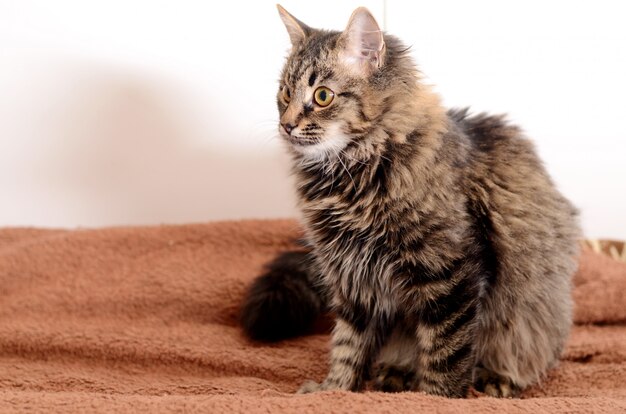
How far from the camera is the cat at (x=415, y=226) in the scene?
4.83 ft

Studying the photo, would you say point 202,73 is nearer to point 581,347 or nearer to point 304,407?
point 304,407

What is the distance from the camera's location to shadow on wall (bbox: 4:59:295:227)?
238 centimetres

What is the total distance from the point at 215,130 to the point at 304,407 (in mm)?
1323

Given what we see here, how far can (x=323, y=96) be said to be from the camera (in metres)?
1.49

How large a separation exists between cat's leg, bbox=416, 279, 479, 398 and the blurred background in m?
1.12

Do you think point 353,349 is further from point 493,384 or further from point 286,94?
point 286,94

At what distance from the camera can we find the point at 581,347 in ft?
6.15

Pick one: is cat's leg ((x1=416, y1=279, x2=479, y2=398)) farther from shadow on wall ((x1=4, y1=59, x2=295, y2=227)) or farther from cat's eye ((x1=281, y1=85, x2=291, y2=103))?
shadow on wall ((x1=4, y1=59, x2=295, y2=227))

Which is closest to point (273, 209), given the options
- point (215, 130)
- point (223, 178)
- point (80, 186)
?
point (223, 178)

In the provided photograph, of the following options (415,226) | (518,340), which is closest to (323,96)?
(415,226)

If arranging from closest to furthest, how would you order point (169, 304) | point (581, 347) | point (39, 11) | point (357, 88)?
point (357, 88)
point (581, 347)
point (169, 304)
point (39, 11)

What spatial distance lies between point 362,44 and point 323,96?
0.15 m

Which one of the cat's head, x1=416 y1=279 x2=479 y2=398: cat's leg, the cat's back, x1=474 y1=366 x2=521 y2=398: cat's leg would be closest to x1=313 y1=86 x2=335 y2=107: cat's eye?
the cat's head

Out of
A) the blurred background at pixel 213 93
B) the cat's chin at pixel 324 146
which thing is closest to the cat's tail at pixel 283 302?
the cat's chin at pixel 324 146
